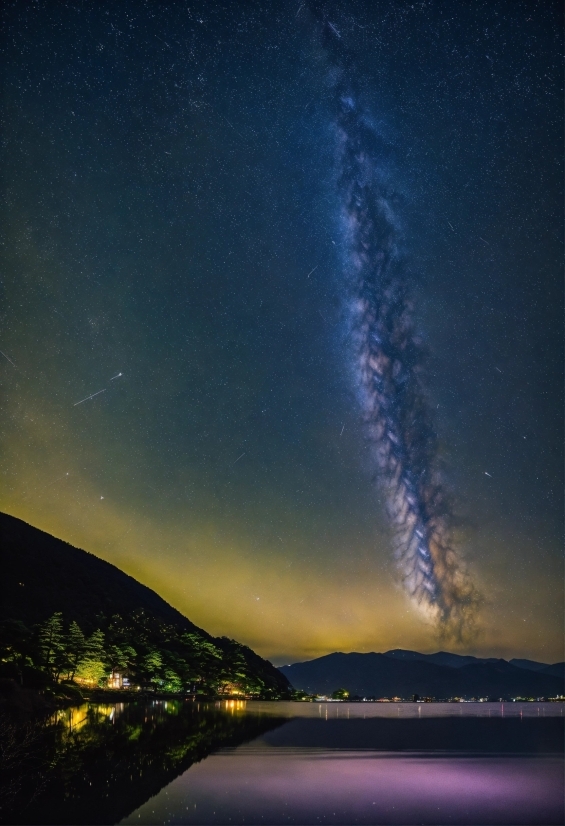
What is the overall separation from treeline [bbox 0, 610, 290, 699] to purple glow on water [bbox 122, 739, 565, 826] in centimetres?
3190

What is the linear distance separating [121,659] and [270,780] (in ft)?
237

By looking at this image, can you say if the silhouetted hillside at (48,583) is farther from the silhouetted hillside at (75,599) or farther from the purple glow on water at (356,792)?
the purple glow on water at (356,792)

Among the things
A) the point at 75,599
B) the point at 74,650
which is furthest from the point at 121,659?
the point at 75,599

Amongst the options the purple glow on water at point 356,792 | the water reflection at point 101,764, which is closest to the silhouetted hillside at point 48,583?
the water reflection at point 101,764

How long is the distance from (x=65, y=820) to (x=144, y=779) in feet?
18.8

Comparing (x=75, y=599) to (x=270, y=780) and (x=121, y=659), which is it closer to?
(x=121, y=659)

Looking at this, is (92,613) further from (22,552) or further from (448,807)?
(448,807)

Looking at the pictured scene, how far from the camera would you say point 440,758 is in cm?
3291

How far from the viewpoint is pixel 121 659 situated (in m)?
89.6

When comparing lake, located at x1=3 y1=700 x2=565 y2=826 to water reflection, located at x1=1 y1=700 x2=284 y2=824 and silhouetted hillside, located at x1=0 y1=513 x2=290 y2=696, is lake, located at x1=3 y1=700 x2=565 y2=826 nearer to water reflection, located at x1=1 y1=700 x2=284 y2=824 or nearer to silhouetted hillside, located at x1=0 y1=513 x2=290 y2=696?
water reflection, located at x1=1 y1=700 x2=284 y2=824

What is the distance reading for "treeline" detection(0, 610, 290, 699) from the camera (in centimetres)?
6669

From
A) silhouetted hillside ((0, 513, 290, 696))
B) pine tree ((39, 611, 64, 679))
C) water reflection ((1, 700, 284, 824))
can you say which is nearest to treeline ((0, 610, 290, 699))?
pine tree ((39, 611, 64, 679))

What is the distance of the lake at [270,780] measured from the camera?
17.6 meters

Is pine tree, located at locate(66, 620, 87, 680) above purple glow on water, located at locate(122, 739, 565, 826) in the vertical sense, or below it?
above
